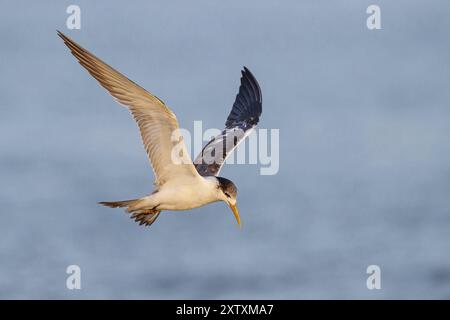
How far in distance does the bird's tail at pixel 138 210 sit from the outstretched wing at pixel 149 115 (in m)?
Result: 0.38

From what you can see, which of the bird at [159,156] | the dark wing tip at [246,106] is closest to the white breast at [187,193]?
the bird at [159,156]

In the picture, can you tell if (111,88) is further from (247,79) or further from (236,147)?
(247,79)

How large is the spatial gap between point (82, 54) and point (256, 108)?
3.30 metres

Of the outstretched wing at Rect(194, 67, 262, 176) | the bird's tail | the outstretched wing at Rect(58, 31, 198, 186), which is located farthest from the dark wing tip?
the outstretched wing at Rect(58, 31, 198, 186)

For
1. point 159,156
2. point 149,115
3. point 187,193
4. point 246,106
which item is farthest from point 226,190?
point 246,106

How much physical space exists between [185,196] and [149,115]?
0.78 metres

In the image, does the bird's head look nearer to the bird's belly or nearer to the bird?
the bird

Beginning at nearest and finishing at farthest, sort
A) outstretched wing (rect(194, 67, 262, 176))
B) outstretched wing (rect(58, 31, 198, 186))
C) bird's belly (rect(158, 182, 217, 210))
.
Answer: outstretched wing (rect(58, 31, 198, 186))
bird's belly (rect(158, 182, 217, 210))
outstretched wing (rect(194, 67, 262, 176))

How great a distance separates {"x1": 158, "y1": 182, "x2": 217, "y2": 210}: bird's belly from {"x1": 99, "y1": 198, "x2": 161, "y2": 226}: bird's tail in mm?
191

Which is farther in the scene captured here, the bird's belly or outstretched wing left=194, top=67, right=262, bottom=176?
outstretched wing left=194, top=67, right=262, bottom=176

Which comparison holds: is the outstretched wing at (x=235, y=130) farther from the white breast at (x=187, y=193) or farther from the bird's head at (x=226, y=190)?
the white breast at (x=187, y=193)

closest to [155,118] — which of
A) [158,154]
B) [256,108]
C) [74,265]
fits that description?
[158,154]

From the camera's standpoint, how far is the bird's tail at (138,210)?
988cm

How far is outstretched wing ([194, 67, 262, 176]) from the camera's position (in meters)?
10.9
